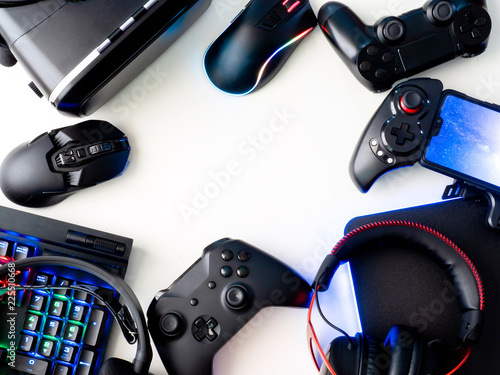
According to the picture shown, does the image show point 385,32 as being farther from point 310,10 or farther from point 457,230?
point 457,230

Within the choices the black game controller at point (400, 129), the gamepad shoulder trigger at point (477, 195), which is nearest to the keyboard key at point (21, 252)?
the black game controller at point (400, 129)

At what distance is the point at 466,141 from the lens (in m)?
0.76

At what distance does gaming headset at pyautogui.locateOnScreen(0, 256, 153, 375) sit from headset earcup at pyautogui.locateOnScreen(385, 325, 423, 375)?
31 centimetres

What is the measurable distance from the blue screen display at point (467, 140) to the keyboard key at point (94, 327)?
0.50 m

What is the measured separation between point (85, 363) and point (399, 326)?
0.42 meters

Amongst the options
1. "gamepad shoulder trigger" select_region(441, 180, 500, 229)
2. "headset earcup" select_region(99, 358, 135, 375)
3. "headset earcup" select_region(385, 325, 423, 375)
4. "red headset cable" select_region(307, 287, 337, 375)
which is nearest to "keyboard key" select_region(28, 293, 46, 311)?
"headset earcup" select_region(99, 358, 135, 375)

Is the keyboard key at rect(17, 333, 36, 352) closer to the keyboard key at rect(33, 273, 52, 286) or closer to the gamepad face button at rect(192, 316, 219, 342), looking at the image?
the keyboard key at rect(33, 273, 52, 286)

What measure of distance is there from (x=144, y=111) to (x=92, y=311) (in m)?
0.29

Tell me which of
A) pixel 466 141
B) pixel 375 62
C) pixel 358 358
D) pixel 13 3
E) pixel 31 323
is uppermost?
pixel 13 3

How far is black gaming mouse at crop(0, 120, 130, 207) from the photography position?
2.46 ft

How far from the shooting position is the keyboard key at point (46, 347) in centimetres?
72

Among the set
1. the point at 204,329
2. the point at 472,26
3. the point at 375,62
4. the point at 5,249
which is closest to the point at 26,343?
the point at 5,249

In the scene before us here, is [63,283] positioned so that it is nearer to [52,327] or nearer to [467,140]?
[52,327]

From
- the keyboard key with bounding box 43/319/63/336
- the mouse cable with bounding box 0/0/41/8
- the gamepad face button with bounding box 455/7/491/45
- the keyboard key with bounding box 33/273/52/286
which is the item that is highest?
the mouse cable with bounding box 0/0/41/8
